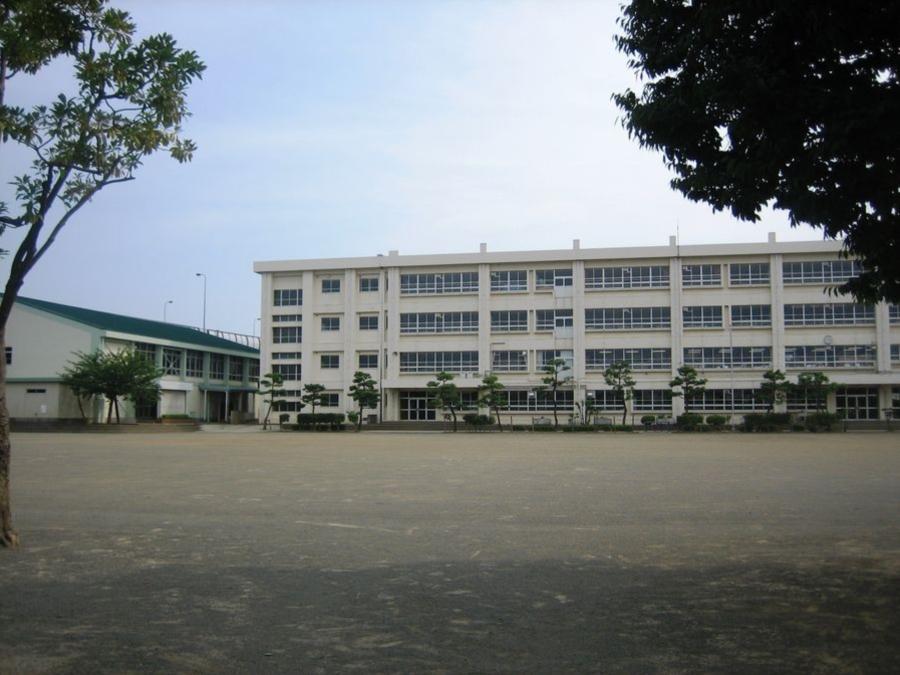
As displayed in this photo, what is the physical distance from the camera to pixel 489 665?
4582 mm

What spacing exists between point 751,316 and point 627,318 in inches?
356

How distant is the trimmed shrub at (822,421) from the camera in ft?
154

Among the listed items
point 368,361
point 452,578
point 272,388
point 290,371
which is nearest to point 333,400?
point 368,361

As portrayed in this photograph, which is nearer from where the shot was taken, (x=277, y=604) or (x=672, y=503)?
(x=277, y=604)

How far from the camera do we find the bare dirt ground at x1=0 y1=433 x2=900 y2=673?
479cm

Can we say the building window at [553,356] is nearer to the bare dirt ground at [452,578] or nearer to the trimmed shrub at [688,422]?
the trimmed shrub at [688,422]

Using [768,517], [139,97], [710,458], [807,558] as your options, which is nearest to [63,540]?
[139,97]

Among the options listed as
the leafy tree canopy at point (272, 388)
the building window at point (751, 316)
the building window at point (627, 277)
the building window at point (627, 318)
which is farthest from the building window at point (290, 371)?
the building window at point (751, 316)

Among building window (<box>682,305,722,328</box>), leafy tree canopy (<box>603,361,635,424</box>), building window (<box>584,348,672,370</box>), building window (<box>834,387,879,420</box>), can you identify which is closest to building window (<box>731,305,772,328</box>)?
building window (<box>682,305,722,328</box>)

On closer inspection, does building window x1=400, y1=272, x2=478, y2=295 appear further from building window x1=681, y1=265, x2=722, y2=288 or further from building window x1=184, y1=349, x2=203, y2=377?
building window x1=184, y1=349, x2=203, y2=377

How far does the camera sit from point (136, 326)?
65125 mm

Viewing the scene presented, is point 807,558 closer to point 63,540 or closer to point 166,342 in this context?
point 63,540

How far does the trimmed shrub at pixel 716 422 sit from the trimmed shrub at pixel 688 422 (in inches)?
38.7

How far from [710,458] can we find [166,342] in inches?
2010
